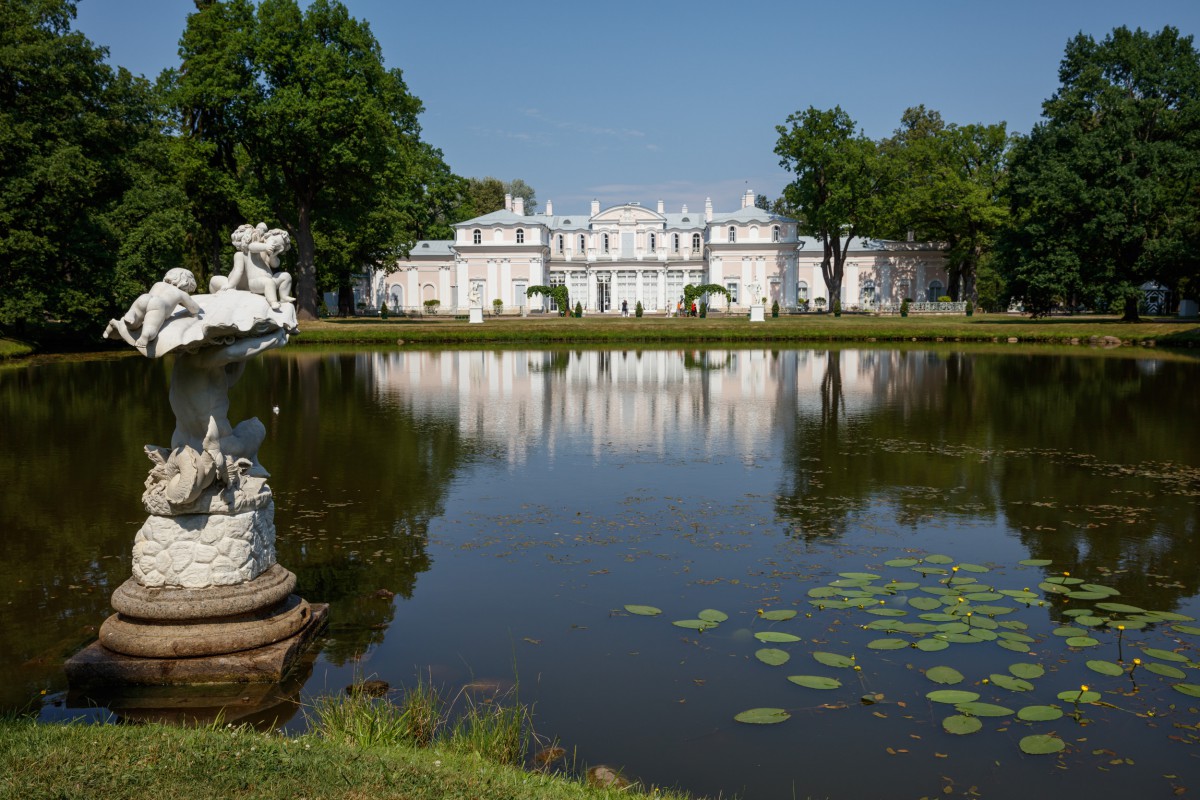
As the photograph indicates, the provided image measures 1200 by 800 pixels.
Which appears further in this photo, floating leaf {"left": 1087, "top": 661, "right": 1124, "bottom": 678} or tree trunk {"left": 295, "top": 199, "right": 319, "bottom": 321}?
tree trunk {"left": 295, "top": 199, "right": 319, "bottom": 321}

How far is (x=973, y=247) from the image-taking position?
61.5 meters

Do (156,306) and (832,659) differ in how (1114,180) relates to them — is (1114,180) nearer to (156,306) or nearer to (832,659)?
(832,659)

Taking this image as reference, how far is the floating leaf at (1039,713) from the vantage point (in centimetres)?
548

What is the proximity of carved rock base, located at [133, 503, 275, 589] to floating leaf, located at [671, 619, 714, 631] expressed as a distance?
3045 millimetres

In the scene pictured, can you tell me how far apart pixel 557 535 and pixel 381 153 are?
1447 inches

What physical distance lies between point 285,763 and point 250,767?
5.8 inches

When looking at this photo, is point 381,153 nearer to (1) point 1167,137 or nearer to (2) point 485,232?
(2) point 485,232

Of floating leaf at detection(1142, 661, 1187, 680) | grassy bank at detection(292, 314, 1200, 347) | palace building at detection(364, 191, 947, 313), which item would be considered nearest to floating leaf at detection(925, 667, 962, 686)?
floating leaf at detection(1142, 661, 1187, 680)

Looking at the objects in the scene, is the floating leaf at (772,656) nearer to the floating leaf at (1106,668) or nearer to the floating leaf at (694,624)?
the floating leaf at (694,624)

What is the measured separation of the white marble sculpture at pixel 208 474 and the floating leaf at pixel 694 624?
2988mm

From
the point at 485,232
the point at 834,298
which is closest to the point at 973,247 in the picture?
the point at 834,298

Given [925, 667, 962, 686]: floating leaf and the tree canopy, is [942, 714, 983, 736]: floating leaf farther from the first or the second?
the tree canopy

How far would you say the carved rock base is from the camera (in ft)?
20.6

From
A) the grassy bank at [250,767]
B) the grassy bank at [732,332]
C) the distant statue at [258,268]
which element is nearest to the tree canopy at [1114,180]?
the grassy bank at [732,332]
